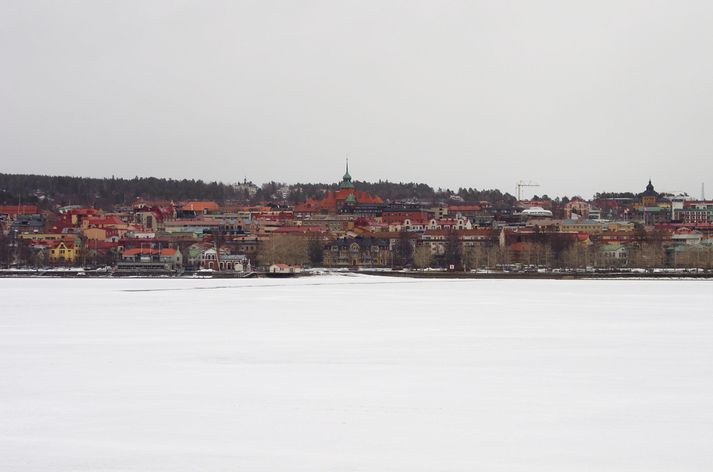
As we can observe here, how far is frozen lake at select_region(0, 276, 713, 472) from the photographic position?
8.29m

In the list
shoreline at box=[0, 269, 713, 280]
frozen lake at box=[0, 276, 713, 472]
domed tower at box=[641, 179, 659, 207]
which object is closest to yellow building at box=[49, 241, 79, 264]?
shoreline at box=[0, 269, 713, 280]

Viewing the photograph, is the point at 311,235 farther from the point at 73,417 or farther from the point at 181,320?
the point at 73,417

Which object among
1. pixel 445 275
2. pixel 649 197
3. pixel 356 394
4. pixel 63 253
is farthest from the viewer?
pixel 649 197

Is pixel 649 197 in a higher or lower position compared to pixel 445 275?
higher

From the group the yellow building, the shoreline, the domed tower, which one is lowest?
the shoreline

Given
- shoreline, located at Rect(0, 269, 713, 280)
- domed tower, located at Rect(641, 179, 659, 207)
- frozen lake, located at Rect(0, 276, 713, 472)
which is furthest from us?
domed tower, located at Rect(641, 179, 659, 207)

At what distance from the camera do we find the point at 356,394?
10.7 meters

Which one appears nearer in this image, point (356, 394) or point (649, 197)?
point (356, 394)

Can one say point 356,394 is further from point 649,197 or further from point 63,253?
point 649,197

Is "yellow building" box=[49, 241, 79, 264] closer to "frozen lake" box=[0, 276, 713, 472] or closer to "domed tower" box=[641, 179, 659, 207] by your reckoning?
"frozen lake" box=[0, 276, 713, 472]

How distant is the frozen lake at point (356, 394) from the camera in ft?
27.2

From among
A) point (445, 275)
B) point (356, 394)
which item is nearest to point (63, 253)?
point (445, 275)

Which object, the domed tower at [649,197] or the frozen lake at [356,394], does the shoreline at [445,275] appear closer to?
the frozen lake at [356,394]

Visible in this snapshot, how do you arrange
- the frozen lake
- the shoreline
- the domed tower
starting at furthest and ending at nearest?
the domed tower, the shoreline, the frozen lake
